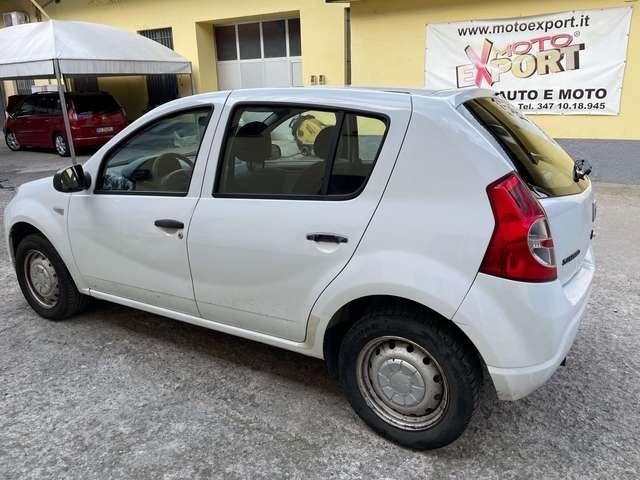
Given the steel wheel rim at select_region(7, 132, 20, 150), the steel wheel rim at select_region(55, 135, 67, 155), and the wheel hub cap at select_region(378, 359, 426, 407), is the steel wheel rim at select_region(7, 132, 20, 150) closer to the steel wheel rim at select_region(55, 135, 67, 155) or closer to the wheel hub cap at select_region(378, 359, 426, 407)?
Answer: the steel wheel rim at select_region(55, 135, 67, 155)

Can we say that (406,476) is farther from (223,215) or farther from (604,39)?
(604,39)

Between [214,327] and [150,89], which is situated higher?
[150,89]

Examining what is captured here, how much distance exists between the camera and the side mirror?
3305 millimetres

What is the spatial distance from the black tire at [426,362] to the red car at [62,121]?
12.4 meters

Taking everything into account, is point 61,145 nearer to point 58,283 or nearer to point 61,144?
point 61,144

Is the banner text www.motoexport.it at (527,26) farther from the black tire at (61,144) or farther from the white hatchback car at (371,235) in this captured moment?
the black tire at (61,144)

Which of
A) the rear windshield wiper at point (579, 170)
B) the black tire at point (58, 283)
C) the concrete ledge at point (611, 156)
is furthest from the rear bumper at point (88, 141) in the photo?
the rear windshield wiper at point (579, 170)

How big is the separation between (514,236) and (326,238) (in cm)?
82

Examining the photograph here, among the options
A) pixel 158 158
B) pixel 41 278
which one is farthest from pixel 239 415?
pixel 41 278

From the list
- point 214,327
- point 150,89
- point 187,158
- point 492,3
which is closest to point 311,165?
point 187,158

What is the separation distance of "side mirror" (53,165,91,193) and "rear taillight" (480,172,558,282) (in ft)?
8.18

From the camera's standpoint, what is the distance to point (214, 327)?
3.06 meters

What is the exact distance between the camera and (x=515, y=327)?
212 cm

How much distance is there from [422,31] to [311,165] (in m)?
7.76
